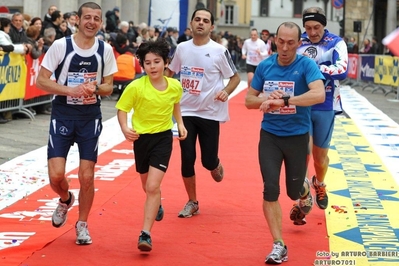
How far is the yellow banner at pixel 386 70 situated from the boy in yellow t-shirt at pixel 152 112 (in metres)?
22.1

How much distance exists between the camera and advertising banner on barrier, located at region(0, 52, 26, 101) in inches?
637

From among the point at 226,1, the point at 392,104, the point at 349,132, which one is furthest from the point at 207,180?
the point at 226,1

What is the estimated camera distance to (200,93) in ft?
30.4

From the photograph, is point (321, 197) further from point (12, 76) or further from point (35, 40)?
point (35, 40)

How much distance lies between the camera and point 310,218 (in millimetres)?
9219

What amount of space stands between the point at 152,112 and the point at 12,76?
30.9 ft

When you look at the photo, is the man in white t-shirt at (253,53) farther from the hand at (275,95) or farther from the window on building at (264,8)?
the window on building at (264,8)

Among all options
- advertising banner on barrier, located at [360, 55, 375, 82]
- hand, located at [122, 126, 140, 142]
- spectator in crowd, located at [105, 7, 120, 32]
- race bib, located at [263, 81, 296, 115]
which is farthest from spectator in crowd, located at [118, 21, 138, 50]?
race bib, located at [263, 81, 296, 115]

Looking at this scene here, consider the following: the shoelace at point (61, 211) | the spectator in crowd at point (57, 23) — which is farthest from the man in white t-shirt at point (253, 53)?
the shoelace at point (61, 211)

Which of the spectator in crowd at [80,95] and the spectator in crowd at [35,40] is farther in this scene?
the spectator in crowd at [35,40]

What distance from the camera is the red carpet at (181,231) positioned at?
737cm

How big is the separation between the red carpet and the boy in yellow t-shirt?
1.53 ft

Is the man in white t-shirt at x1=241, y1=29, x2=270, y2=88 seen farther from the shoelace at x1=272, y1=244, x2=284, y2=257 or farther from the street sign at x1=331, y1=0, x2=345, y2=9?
the street sign at x1=331, y1=0, x2=345, y2=9

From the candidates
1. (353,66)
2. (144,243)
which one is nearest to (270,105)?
(144,243)
